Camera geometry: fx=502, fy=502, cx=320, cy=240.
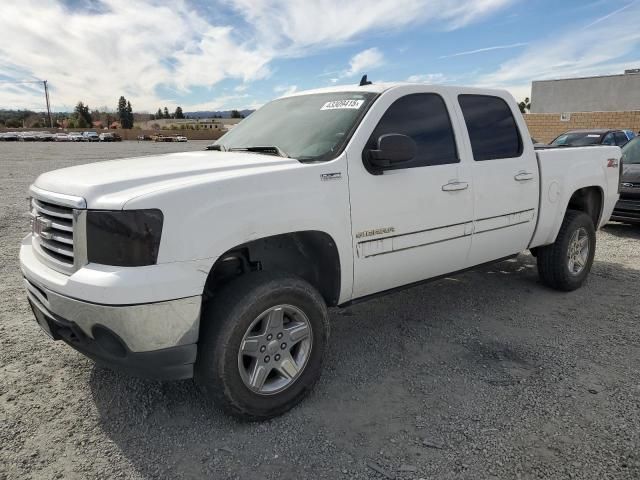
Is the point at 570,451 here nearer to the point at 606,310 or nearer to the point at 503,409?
the point at 503,409

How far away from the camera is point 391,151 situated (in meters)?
3.20

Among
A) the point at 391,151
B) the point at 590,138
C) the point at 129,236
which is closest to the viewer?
the point at 129,236

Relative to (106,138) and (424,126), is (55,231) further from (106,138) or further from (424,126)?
(106,138)

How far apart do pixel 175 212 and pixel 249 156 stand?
1.04m

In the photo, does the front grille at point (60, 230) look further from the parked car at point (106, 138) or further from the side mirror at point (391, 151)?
the parked car at point (106, 138)

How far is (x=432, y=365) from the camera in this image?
12.1ft

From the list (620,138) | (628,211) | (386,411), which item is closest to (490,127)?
(386,411)

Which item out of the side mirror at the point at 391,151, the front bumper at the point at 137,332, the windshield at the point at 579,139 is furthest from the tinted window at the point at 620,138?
the front bumper at the point at 137,332

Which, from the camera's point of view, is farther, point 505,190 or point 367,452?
point 505,190

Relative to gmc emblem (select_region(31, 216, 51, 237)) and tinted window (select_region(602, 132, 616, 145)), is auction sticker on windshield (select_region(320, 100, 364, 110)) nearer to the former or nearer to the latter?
gmc emblem (select_region(31, 216, 51, 237))

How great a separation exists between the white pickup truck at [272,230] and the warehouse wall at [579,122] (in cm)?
2329

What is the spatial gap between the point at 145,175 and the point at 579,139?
13275 millimetres

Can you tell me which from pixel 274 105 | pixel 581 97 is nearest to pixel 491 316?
pixel 274 105

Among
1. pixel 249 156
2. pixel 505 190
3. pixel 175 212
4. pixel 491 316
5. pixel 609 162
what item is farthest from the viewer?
pixel 609 162
